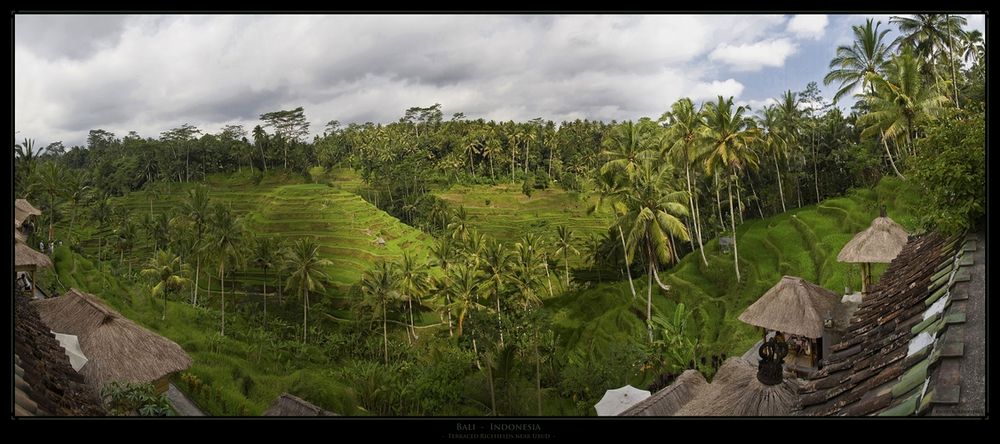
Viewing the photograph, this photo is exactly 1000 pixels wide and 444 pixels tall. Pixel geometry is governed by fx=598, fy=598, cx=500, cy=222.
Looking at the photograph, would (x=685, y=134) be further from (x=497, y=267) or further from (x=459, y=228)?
(x=459, y=228)

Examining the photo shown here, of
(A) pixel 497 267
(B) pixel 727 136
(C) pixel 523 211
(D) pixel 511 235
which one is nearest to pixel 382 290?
(A) pixel 497 267

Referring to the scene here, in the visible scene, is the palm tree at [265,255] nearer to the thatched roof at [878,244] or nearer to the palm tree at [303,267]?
the palm tree at [303,267]

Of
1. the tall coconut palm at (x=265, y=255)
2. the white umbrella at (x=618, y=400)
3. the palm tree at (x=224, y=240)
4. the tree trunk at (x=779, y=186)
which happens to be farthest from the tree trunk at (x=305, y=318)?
the tree trunk at (x=779, y=186)

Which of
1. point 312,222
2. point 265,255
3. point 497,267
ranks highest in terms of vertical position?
point 312,222

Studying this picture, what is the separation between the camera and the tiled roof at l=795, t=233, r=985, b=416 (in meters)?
2.97

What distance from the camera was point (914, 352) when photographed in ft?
10.8

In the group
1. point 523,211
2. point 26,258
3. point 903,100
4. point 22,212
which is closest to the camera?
point 26,258

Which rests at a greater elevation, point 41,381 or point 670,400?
point 41,381

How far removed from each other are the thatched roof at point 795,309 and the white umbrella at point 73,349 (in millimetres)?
8961

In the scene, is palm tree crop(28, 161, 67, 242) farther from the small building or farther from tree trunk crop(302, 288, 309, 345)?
the small building

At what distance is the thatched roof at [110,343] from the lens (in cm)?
831

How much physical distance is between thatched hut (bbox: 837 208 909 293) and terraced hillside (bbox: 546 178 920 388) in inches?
169

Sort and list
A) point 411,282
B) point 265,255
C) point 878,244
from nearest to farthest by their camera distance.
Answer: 1. point 878,244
2. point 411,282
3. point 265,255

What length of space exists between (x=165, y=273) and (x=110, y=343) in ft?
40.6
